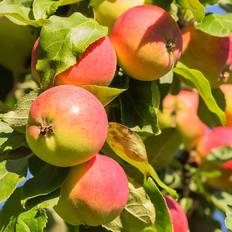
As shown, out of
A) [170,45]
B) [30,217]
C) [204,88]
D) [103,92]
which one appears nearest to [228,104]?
[204,88]

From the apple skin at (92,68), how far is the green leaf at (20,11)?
8 centimetres

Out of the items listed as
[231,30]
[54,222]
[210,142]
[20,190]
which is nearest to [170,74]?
[231,30]

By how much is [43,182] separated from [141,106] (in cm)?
33

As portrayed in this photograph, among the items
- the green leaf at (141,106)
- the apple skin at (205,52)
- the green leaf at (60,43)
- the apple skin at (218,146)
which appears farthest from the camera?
the apple skin at (218,146)

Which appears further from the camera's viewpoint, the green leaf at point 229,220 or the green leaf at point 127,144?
the green leaf at point 229,220

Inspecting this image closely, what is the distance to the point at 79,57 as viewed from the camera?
1.48 metres

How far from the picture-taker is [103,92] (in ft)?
4.86

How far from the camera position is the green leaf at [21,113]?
4.96 ft

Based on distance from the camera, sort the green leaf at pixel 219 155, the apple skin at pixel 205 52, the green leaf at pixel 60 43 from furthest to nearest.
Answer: the green leaf at pixel 219 155, the apple skin at pixel 205 52, the green leaf at pixel 60 43

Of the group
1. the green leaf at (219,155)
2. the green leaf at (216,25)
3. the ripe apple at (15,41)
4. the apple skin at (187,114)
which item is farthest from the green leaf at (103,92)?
the apple skin at (187,114)

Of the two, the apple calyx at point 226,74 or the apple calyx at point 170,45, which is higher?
the apple calyx at point 170,45

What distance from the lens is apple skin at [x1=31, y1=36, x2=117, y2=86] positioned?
147 centimetres

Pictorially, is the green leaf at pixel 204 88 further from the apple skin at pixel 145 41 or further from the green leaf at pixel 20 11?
the green leaf at pixel 20 11

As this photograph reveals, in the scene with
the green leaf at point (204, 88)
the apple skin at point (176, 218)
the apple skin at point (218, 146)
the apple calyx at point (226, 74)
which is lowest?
the apple skin at point (218, 146)
